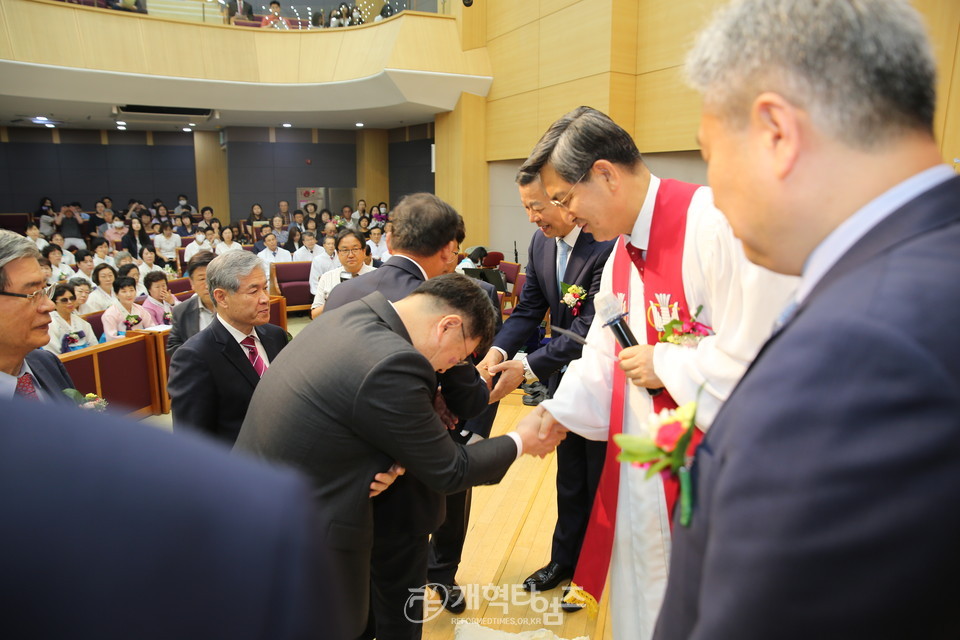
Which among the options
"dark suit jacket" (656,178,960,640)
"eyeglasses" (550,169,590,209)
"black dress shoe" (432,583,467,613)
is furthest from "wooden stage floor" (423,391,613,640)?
"dark suit jacket" (656,178,960,640)

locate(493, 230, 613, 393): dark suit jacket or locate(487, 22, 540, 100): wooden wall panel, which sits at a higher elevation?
locate(487, 22, 540, 100): wooden wall panel

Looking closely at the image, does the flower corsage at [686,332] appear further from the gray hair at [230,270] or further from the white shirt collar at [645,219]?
the gray hair at [230,270]

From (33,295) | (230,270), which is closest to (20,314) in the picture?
(33,295)

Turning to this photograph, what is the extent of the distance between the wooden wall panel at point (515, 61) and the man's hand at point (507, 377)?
854 centimetres

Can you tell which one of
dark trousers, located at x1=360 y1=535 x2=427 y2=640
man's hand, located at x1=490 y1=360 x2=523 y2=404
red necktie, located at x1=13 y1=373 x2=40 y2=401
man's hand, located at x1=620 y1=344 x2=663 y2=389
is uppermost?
man's hand, located at x1=620 y1=344 x2=663 y2=389

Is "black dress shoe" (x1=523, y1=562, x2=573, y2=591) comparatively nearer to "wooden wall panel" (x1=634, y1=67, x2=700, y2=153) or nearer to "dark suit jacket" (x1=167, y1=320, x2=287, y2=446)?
"dark suit jacket" (x1=167, y1=320, x2=287, y2=446)

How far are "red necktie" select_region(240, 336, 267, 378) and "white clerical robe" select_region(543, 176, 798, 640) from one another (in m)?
1.34

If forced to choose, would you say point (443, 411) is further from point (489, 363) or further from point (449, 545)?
point (449, 545)

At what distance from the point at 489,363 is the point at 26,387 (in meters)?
1.71

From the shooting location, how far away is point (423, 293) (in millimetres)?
1800

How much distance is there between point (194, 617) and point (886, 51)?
A: 29.6 inches

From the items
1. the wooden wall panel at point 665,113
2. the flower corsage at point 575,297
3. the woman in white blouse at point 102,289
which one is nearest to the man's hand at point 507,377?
the flower corsage at point 575,297

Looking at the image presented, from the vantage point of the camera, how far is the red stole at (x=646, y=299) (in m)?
1.78

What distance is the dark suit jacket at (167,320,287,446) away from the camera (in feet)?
7.51
